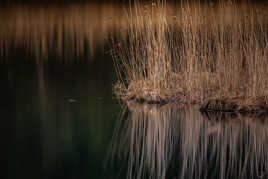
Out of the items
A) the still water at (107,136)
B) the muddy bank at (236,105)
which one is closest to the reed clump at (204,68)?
the muddy bank at (236,105)

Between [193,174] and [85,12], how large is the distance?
65.1ft

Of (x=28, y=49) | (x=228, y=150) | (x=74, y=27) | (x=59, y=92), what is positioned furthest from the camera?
(x=74, y=27)

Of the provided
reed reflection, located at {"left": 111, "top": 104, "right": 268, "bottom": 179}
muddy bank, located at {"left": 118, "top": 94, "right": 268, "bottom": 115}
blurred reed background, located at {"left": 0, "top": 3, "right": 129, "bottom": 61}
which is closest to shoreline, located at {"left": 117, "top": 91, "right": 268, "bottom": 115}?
muddy bank, located at {"left": 118, "top": 94, "right": 268, "bottom": 115}

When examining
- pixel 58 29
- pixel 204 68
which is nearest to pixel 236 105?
pixel 204 68

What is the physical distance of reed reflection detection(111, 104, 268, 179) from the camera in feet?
17.0

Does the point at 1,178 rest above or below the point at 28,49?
below

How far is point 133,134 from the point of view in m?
6.63

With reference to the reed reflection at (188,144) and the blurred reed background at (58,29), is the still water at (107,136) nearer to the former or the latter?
the reed reflection at (188,144)

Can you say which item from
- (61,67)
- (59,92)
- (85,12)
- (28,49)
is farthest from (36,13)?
(59,92)

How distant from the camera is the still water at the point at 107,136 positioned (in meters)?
5.31

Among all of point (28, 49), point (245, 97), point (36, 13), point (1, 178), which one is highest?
point (36, 13)

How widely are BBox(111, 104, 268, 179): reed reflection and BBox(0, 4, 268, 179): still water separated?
0.03ft

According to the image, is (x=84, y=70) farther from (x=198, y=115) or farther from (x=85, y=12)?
(x=85, y=12)

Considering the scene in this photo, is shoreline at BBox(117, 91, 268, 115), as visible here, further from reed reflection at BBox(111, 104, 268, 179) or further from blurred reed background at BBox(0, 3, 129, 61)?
blurred reed background at BBox(0, 3, 129, 61)
